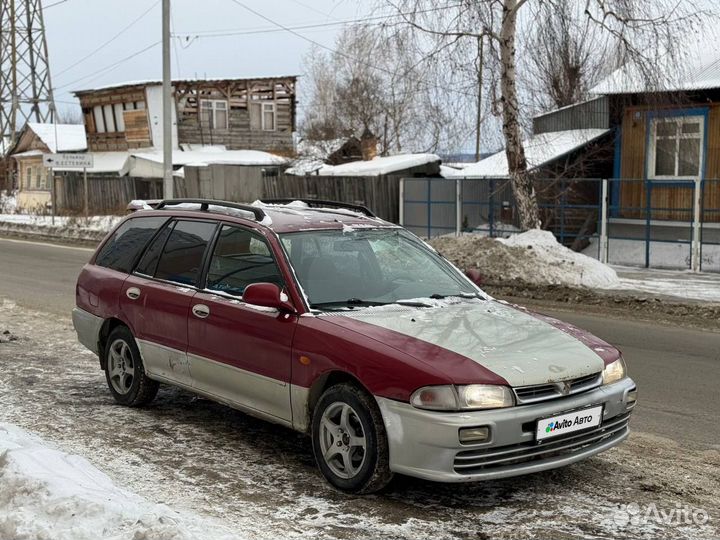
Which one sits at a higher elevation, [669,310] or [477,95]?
[477,95]

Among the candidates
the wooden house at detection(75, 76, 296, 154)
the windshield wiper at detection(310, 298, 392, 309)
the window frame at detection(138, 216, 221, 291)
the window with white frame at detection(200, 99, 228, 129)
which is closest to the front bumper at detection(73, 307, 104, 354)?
the window frame at detection(138, 216, 221, 291)

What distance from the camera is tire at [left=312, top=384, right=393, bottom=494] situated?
4.56 m

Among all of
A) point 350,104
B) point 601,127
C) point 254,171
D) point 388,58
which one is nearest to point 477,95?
point 388,58

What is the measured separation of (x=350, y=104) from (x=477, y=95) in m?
26.2

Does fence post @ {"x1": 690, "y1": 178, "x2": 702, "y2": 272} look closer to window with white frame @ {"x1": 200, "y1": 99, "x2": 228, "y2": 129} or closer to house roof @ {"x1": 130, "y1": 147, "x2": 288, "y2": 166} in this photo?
house roof @ {"x1": 130, "y1": 147, "x2": 288, "y2": 166}

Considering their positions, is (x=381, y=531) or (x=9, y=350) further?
(x=9, y=350)

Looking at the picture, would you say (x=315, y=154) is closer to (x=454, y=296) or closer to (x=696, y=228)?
(x=696, y=228)

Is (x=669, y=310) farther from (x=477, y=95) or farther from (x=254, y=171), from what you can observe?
(x=254, y=171)

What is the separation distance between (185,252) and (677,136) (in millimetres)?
17664

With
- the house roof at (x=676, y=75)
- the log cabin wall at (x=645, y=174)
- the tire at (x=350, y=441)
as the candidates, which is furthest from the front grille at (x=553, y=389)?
the log cabin wall at (x=645, y=174)

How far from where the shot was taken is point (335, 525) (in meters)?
4.33

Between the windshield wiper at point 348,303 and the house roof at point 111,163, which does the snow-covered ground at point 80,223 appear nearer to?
the house roof at point 111,163

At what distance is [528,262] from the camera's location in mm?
15805

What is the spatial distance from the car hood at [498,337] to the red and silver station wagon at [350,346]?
0.04 ft
